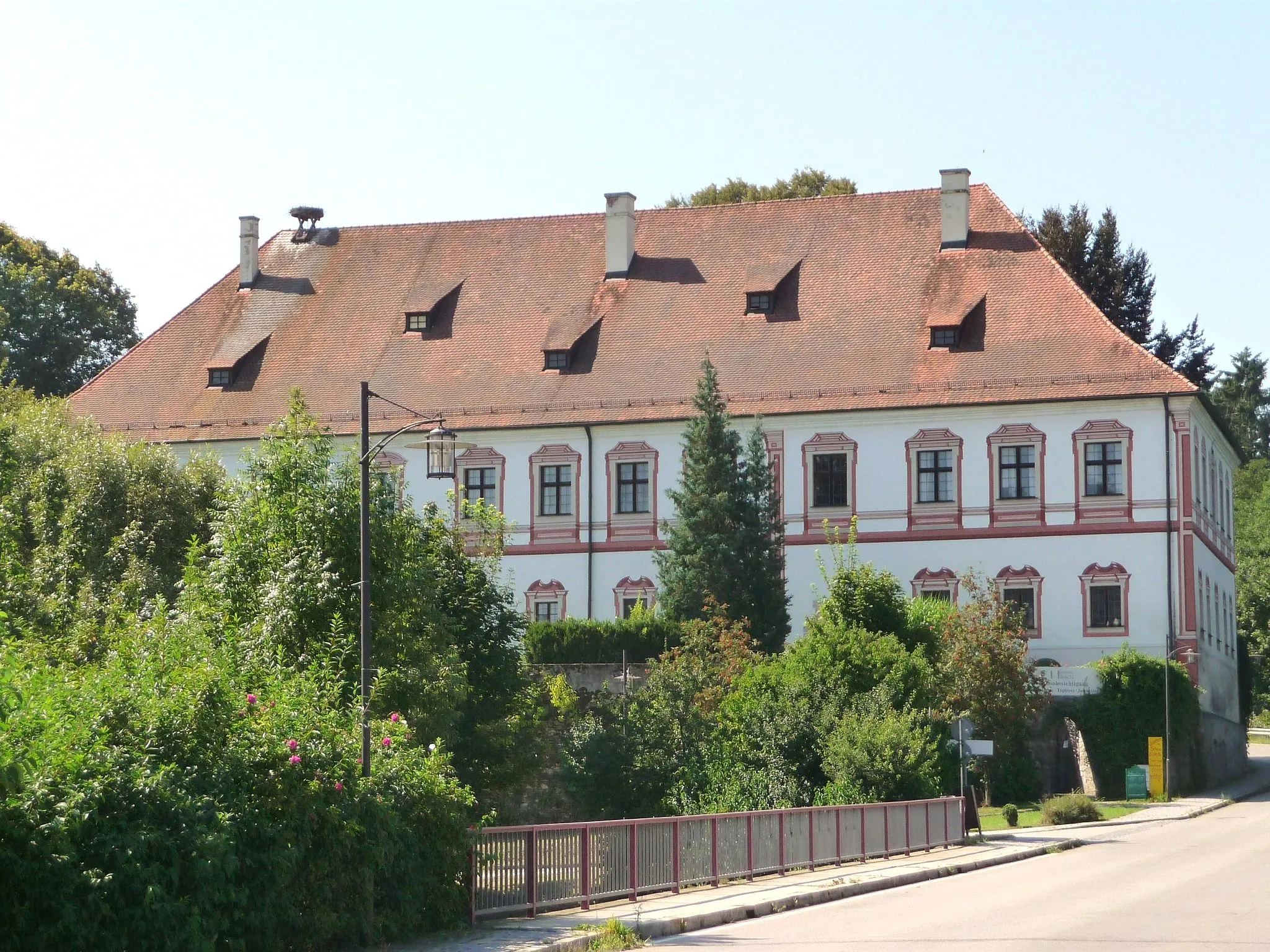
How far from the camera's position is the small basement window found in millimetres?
55000

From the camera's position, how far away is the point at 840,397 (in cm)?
5206

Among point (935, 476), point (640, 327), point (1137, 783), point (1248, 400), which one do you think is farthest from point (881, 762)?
point (1248, 400)

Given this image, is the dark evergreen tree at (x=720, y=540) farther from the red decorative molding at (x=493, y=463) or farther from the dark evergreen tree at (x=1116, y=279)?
the dark evergreen tree at (x=1116, y=279)

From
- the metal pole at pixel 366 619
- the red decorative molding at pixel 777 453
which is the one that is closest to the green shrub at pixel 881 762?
the metal pole at pixel 366 619

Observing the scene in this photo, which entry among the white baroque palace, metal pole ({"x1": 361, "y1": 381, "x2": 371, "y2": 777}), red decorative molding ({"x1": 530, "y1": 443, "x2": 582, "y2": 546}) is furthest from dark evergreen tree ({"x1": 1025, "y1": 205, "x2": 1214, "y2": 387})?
metal pole ({"x1": 361, "y1": 381, "x2": 371, "y2": 777})

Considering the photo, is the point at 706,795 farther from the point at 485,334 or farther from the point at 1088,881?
the point at 485,334

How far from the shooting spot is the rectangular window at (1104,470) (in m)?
50.2

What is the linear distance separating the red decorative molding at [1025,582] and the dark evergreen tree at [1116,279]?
16.9 meters

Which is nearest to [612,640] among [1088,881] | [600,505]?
[600,505]

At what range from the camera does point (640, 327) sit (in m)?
55.4

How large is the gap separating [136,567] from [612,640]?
14.5m

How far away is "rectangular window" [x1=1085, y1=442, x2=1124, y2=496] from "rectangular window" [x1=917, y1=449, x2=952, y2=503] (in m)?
3.74

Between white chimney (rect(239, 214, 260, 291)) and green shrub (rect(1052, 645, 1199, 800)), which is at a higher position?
white chimney (rect(239, 214, 260, 291))

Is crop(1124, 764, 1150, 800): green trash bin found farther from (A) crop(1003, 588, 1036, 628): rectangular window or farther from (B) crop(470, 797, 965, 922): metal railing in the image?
(B) crop(470, 797, 965, 922): metal railing
